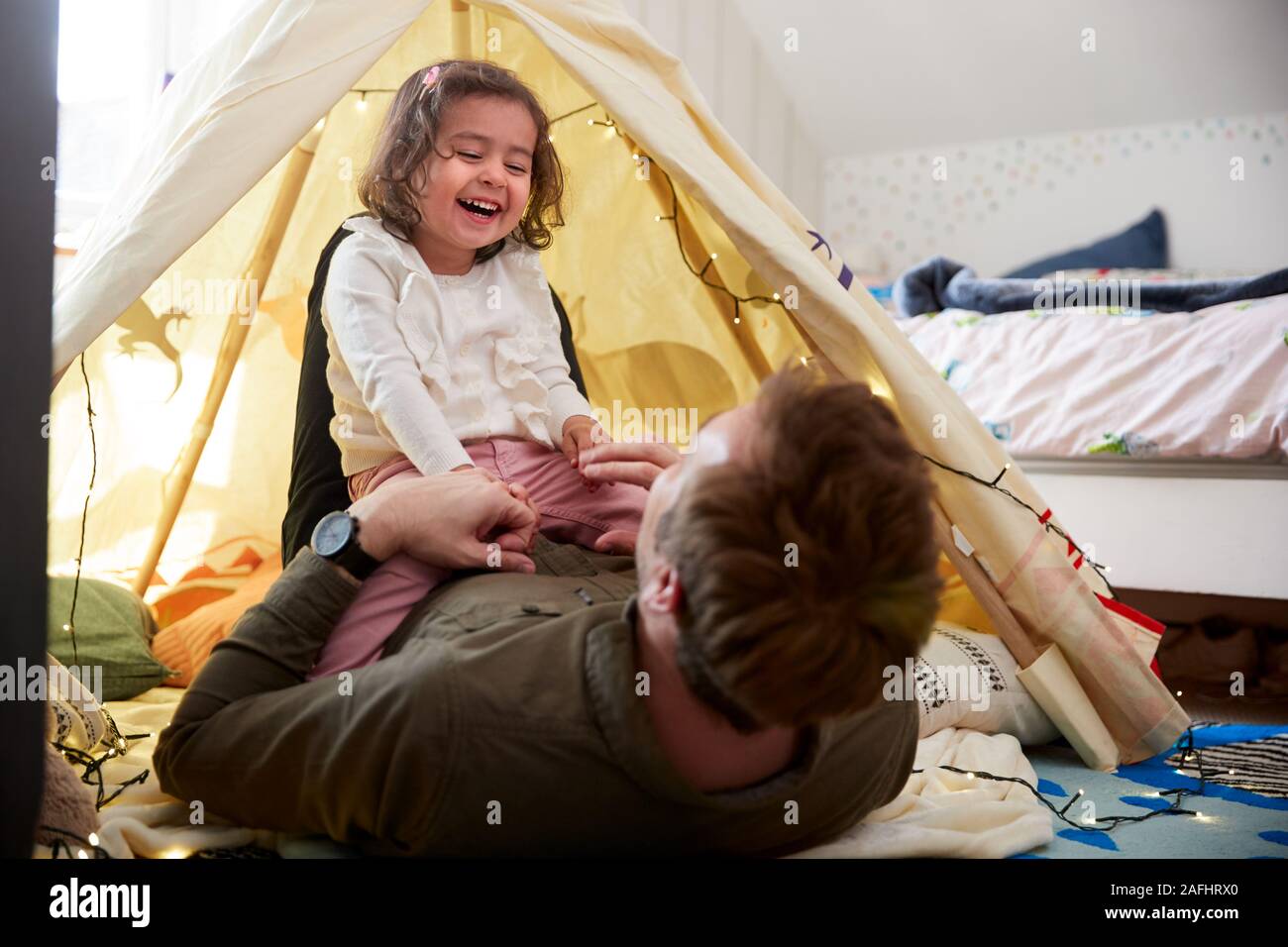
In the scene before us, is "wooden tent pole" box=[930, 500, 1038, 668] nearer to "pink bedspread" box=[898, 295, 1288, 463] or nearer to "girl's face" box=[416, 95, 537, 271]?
"girl's face" box=[416, 95, 537, 271]

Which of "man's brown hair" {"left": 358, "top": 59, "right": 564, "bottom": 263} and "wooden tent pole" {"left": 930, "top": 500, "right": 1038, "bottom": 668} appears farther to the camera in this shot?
"wooden tent pole" {"left": 930, "top": 500, "right": 1038, "bottom": 668}

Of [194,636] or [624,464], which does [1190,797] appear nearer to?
[624,464]

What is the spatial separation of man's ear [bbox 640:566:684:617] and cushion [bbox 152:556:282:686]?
108 cm

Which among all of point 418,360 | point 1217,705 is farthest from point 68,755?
point 1217,705

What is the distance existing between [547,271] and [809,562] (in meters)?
1.46

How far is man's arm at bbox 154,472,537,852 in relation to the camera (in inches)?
34.2

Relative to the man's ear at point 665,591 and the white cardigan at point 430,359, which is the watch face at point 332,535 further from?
the man's ear at point 665,591

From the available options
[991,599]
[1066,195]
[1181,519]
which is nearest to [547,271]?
[991,599]

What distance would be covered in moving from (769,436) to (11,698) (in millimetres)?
524

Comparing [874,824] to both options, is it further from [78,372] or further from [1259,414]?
[1259,414]

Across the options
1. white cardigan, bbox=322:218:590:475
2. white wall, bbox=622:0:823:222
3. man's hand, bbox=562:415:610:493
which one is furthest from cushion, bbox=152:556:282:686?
white wall, bbox=622:0:823:222

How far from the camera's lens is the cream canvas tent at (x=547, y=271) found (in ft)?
4.58

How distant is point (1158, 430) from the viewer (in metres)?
2.36
